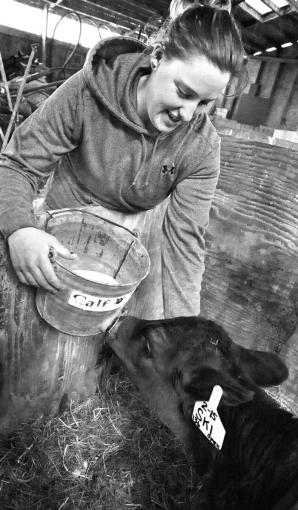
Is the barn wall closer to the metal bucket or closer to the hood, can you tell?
the hood

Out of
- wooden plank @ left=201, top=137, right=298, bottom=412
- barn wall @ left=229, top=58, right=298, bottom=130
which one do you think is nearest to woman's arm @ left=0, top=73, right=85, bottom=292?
wooden plank @ left=201, top=137, right=298, bottom=412

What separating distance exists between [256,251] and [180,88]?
151 centimetres

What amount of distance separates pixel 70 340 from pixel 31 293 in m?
0.40

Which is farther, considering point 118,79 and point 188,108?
point 118,79

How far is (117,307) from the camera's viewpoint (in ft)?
4.71

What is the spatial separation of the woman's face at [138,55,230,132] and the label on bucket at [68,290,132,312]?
0.75 m

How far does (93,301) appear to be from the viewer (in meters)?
1.32

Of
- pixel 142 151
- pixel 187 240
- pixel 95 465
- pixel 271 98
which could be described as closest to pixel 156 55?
pixel 142 151

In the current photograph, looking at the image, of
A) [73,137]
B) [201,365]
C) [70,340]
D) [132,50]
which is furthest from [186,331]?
[132,50]

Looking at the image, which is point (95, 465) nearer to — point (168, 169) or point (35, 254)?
point (35, 254)

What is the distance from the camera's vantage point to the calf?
127 cm

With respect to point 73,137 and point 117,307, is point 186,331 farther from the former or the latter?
point 73,137

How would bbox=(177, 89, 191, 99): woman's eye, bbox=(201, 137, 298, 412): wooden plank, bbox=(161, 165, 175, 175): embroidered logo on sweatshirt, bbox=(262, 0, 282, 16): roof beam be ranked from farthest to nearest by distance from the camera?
bbox=(262, 0, 282, 16): roof beam, bbox=(201, 137, 298, 412): wooden plank, bbox=(161, 165, 175, 175): embroidered logo on sweatshirt, bbox=(177, 89, 191, 99): woman's eye

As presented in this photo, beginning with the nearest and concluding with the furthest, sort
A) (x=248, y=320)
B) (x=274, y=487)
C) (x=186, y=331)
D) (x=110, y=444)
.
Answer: (x=274, y=487), (x=186, y=331), (x=110, y=444), (x=248, y=320)
